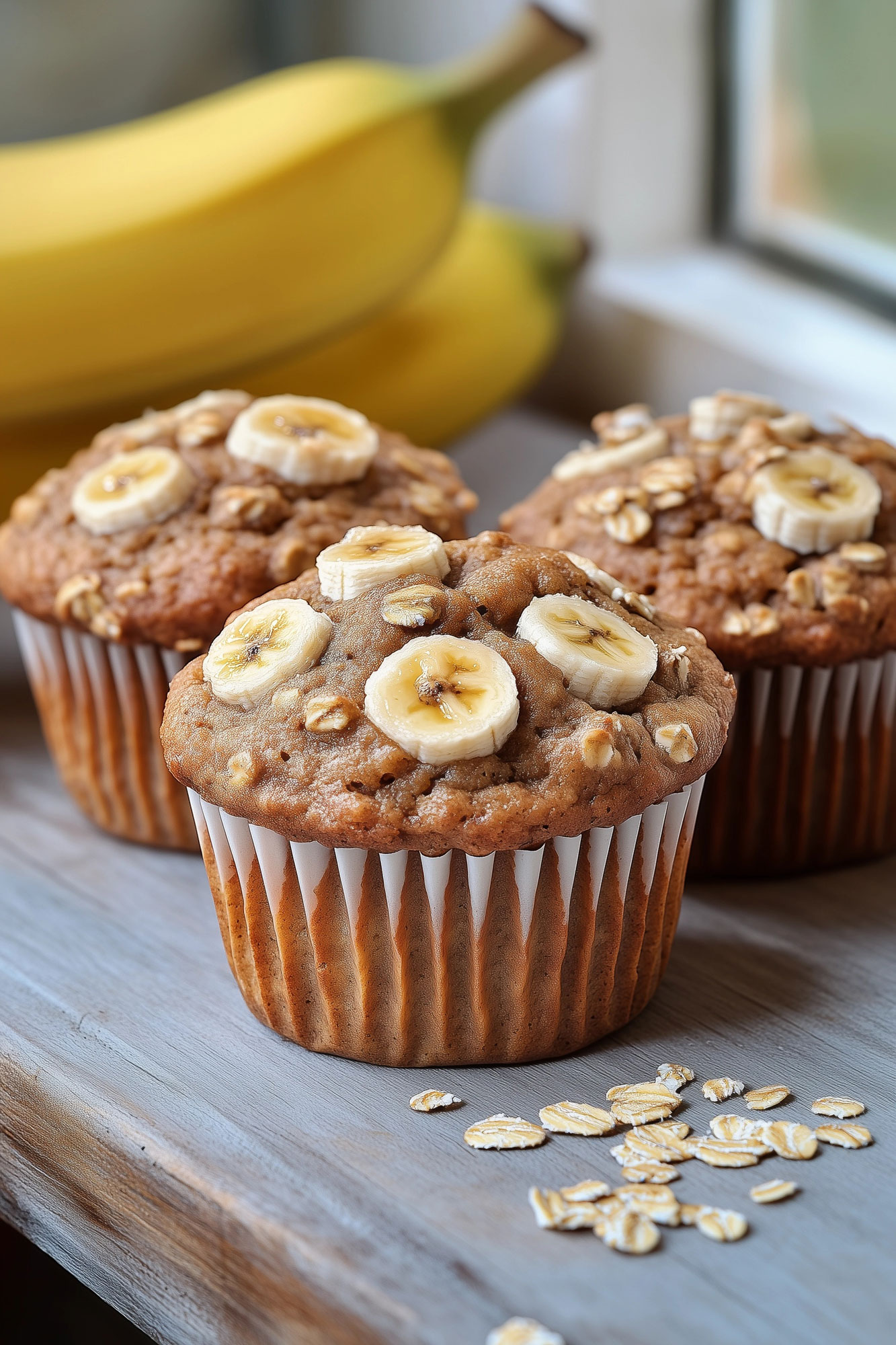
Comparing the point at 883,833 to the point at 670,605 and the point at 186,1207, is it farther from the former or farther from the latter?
the point at 186,1207

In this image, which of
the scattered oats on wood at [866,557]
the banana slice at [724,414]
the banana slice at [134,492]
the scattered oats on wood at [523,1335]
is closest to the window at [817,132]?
the banana slice at [724,414]

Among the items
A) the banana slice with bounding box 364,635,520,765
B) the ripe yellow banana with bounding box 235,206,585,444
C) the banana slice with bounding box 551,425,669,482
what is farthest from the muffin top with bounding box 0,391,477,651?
the ripe yellow banana with bounding box 235,206,585,444

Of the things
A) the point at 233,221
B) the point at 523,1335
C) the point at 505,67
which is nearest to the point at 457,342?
the point at 505,67

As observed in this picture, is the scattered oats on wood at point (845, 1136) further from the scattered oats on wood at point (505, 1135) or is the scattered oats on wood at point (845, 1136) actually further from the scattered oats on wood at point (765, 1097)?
the scattered oats on wood at point (505, 1135)

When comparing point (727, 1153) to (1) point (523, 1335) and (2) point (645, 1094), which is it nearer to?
(2) point (645, 1094)

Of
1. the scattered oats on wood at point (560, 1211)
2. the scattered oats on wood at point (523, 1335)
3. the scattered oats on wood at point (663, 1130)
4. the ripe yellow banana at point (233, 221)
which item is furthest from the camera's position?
the ripe yellow banana at point (233, 221)

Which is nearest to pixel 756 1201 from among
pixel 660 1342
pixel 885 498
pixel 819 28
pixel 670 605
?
pixel 660 1342
